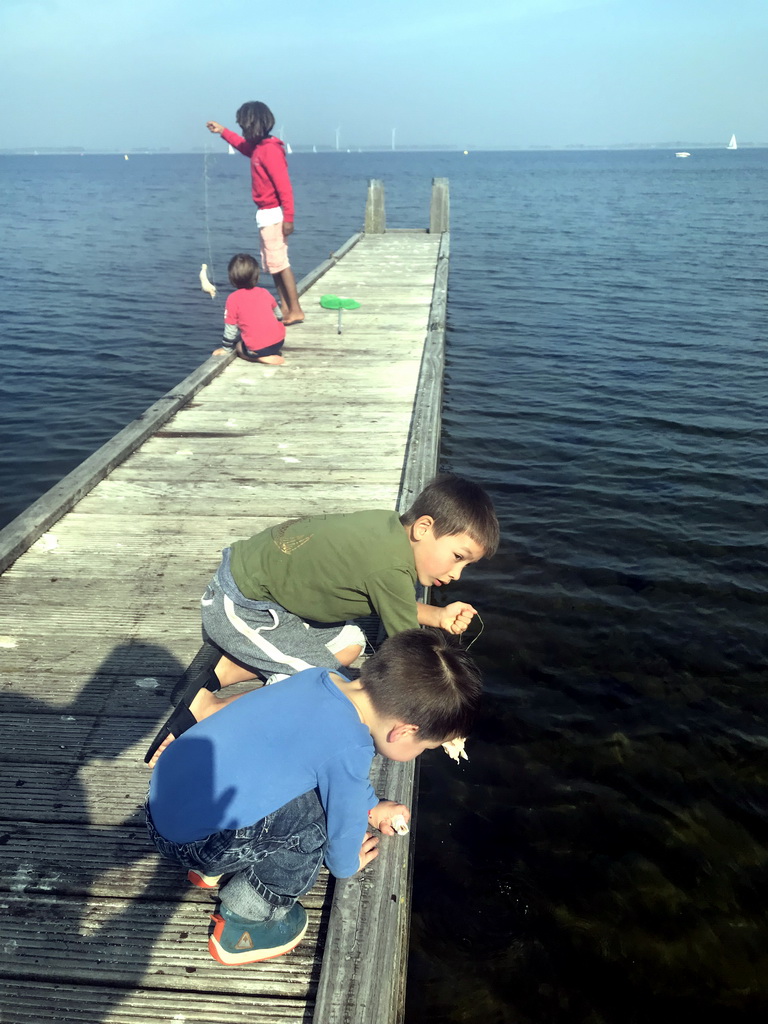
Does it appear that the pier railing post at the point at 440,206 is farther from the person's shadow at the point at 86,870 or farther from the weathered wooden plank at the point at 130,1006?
the weathered wooden plank at the point at 130,1006

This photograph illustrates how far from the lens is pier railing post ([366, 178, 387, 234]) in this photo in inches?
763

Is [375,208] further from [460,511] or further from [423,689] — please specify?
[423,689]

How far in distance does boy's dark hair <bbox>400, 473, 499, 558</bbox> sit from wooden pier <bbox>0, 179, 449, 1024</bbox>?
1052 mm

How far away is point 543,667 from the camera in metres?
5.68

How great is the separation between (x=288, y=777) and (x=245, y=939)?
1.78 feet

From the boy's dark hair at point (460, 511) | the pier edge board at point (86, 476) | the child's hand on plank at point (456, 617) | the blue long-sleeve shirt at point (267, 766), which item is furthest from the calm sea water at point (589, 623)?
the pier edge board at point (86, 476)

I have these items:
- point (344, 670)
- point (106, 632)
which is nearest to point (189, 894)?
point (344, 670)

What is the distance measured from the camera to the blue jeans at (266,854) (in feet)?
8.02

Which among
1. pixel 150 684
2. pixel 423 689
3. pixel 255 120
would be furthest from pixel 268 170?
pixel 423 689

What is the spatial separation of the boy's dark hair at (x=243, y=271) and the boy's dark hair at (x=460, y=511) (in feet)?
18.7

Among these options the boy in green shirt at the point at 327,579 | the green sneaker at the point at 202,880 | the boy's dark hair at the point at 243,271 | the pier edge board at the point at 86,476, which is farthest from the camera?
the boy's dark hair at the point at 243,271

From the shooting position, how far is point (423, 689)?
8.11 feet

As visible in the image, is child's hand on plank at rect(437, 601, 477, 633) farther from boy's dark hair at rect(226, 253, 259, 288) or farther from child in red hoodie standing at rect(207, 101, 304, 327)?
child in red hoodie standing at rect(207, 101, 304, 327)

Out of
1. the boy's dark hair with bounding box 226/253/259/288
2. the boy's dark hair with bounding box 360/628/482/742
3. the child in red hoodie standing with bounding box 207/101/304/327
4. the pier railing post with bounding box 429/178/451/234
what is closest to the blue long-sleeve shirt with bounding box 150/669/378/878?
the boy's dark hair with bounding box 360/628/482/742
